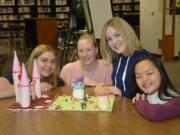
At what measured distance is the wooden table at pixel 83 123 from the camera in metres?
1.36

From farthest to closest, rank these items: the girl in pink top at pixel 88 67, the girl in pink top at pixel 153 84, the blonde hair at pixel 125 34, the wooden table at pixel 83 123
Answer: the girl in pink top at pixel 88 67 → the blonde hair at pixel 125 34 → the girl in pink top at pixel 153 84 → the wooden table at pixel 83 123

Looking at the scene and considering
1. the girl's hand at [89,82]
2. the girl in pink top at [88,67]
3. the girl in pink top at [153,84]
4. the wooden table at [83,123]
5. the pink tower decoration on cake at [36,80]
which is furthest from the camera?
the girl in pink top at [88,67]

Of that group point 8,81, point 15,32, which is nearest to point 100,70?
point 8,81

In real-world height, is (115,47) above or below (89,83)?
above

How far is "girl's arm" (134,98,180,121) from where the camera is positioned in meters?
1.44

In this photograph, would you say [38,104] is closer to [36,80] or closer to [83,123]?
[36,80]

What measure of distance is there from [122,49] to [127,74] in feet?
0.56

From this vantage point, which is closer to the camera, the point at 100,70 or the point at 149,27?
the point at 100,70

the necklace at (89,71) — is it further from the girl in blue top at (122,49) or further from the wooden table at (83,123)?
the wooden table at (83,123)

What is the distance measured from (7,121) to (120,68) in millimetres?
947

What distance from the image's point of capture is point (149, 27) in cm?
774

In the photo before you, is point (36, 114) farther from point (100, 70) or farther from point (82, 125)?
point (100, 70)

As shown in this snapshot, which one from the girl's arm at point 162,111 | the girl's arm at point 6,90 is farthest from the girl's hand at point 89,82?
the girl's arm at point 162,111

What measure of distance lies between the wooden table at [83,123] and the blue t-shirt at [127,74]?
0.44 m
